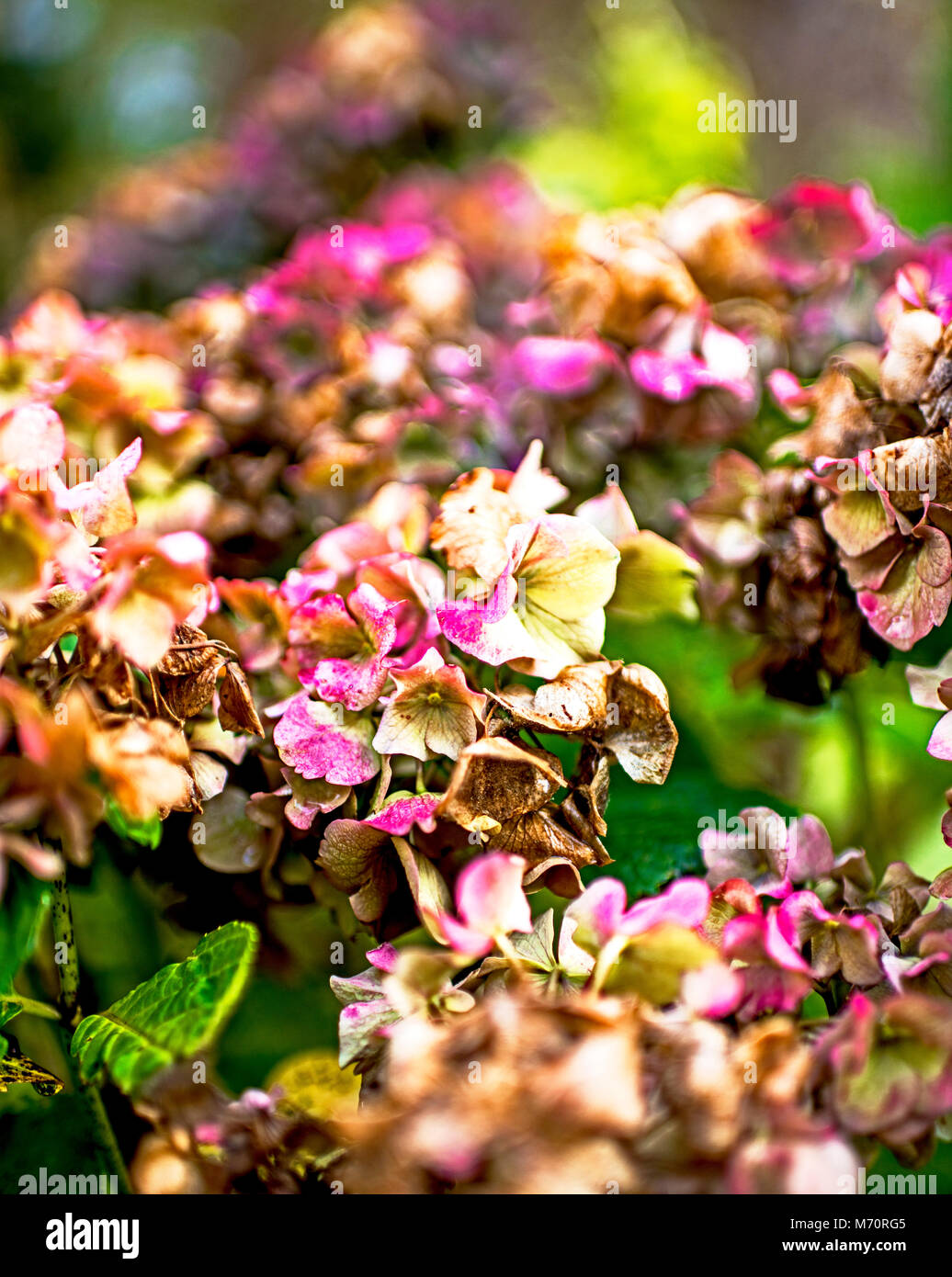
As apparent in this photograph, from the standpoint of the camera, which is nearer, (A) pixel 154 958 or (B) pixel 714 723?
(A) pixel 154 958

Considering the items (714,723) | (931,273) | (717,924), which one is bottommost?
(714,723)

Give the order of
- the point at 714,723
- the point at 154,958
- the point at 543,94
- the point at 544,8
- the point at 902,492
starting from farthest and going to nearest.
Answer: the point at 544,8
the point at 543,94
the point at 714,723
the point at 154,958
the point at 902,492

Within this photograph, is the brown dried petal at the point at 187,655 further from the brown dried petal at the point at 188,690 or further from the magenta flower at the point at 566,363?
the magenta flower at the point at 566,363

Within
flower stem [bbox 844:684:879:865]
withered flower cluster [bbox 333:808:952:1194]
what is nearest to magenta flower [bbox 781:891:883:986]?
withered flower cluster [bbox 333:808:952:1194]

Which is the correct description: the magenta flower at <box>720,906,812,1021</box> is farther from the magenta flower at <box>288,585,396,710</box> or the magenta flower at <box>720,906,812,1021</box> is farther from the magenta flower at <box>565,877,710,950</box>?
the magenta flower at <box>288,585,396,710</box>

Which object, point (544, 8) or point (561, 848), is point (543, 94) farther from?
point (544, 8)

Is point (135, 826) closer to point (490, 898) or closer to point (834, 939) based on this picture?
point (490, 898)

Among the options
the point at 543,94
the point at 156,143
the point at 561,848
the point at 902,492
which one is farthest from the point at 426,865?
the point at 156,143
